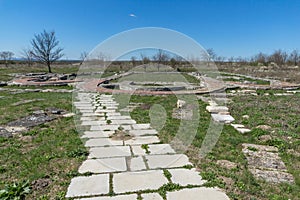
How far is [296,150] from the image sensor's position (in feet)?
13.0

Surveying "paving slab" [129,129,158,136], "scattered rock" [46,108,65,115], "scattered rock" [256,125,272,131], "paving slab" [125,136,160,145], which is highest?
"scattered rock" [46,108,65,115]

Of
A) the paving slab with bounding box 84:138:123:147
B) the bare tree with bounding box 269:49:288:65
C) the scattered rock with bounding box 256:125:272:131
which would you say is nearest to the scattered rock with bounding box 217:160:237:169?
the paving slab with bounding box 84:138:123:147

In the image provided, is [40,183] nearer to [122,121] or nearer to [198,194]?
[198,194]

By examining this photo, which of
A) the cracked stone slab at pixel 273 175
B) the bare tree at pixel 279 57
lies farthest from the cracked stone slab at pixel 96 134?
the bare tree at pixel 279 57

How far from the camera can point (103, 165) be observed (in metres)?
3.34

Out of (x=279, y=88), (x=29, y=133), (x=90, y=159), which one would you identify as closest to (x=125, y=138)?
(x=90, y=159)

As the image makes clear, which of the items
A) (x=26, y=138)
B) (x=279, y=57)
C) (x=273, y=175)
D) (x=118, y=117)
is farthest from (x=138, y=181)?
(x=279, y=57)

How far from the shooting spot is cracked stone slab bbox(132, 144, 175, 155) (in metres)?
3.83

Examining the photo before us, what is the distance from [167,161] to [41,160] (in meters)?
2.10

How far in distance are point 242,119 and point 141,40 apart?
143 inches

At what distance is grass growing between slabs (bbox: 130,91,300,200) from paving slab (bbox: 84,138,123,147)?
39.4 inches

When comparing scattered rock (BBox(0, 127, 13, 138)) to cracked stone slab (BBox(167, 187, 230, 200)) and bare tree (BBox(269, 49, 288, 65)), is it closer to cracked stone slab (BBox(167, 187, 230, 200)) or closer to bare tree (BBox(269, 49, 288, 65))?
cracked stone slab (BBox(167, 187, 230, 200))

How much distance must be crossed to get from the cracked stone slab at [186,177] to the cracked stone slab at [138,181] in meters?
0.17

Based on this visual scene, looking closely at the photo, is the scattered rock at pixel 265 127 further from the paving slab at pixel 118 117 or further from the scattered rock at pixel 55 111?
the scattered rock at pixel 55 111
